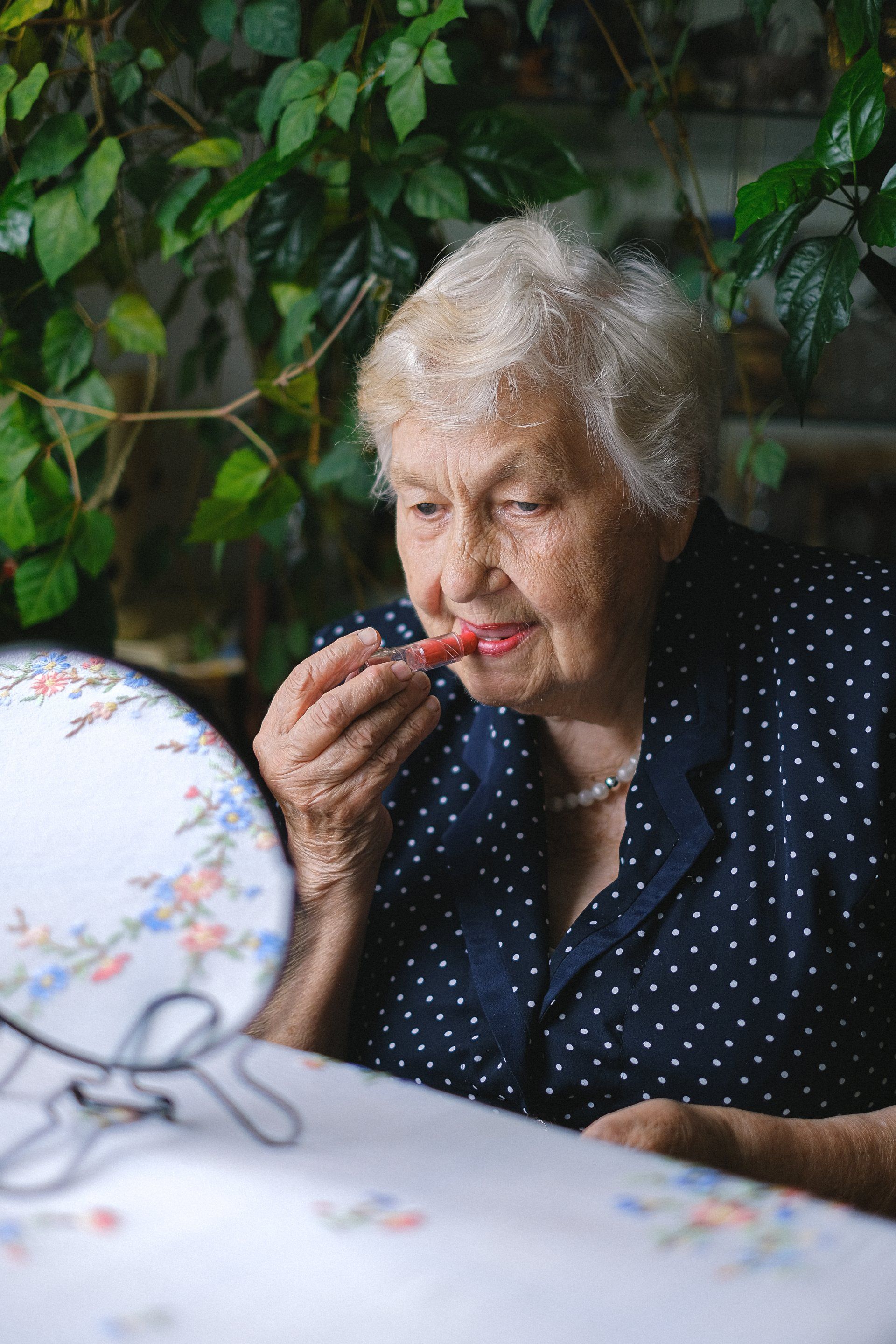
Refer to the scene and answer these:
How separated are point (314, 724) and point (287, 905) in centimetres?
36

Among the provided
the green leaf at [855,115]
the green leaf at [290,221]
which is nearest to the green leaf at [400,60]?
the green leaf at [290,221]

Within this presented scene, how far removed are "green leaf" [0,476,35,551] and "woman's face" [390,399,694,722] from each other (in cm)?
58

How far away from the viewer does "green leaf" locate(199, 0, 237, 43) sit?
136 centimetres

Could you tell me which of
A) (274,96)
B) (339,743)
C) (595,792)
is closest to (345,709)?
(339,743)

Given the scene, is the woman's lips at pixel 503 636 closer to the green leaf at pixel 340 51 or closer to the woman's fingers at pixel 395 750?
the woman's fingers at pixel 395 750

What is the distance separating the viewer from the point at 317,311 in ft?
4.88

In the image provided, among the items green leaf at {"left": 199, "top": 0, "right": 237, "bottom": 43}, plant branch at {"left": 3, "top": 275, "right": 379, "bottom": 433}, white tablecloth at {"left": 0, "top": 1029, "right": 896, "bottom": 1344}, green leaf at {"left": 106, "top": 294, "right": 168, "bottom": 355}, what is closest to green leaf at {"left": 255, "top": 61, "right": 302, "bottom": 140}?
green leaf at {"left": 199, "top": 0, "right": 237, "bottom": 43}

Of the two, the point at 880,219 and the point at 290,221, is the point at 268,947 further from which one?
the point at 290,221

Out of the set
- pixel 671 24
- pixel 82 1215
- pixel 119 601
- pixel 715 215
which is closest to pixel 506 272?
pixel 82 1215

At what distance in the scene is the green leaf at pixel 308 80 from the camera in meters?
1.25

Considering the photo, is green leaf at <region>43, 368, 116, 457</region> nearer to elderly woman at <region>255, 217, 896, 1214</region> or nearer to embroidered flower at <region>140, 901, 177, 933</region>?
elderly woman at <region>255, 217, 896, 1214</region>

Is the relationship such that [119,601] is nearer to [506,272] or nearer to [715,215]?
[715,215]

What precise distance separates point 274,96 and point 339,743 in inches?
30.0

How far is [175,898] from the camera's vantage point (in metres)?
0.66
